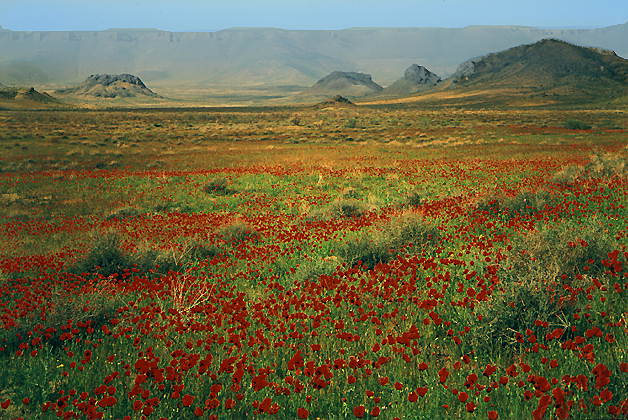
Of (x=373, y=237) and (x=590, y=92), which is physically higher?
(x=590, y=92)

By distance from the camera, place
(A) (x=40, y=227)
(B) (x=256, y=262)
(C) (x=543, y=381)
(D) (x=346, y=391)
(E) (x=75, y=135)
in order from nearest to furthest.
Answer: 1. (C) (x=543, y=381)
2. (D) (x=346, y=391)
3. (B) (x=256, y=262)
4. (A) (x=40, y=227)
5. (E) (x=75, y=135)

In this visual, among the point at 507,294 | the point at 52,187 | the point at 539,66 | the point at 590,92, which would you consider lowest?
the point at 52,187

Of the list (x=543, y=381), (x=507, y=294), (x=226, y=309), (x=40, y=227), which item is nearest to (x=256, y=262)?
(x=226, y=309)

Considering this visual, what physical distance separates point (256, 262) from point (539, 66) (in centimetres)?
19230

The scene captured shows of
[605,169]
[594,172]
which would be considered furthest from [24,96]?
[605,169]

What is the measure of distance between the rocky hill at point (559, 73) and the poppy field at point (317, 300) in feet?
408

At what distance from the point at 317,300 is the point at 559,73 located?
588 feet

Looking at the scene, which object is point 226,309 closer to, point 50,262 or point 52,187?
point 50,262

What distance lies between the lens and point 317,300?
5906 mm

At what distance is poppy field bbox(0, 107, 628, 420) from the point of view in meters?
3.73

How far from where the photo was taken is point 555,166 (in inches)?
758

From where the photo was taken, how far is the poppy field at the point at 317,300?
3732 millimetres

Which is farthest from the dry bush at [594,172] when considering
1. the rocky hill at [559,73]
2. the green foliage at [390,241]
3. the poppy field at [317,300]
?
the rocky hill at [559,73]

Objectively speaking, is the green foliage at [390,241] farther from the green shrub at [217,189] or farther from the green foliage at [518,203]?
the green shrub at [217,189]
